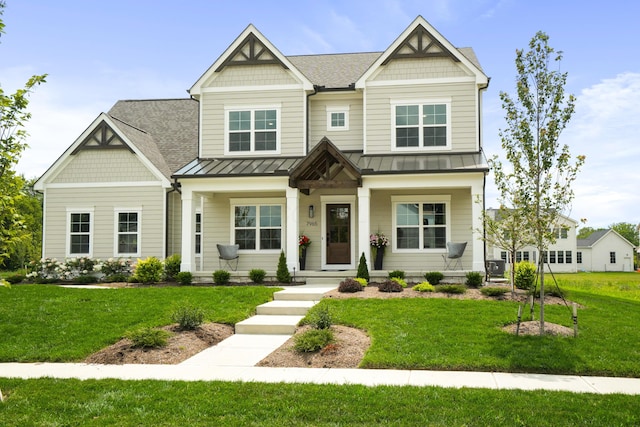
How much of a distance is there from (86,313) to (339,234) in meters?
9.35

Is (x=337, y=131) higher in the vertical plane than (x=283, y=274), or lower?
higher

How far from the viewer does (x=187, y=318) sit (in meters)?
10.0

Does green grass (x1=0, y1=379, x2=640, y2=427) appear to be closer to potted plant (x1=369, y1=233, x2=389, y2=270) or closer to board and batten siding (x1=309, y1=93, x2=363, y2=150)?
potted plant (x1=369, y1=233, x2=389, y2=270)

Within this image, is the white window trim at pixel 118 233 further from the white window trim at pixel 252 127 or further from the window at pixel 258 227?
the white window trim at pixel 252 127

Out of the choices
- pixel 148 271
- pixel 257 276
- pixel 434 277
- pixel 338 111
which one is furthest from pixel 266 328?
pixel 338 111

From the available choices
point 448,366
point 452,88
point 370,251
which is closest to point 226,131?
point 370,251

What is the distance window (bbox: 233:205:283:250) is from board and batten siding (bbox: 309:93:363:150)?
283cm

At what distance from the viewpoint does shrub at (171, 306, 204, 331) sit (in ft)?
33.0

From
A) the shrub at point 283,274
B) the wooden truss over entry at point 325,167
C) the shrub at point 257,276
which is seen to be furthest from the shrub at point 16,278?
the wooden truss over entry at point 325,167

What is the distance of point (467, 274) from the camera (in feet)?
49.5

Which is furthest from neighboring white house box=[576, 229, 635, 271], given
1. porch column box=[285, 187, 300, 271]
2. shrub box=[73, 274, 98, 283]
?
shrub box=[73, 274, 98, 283]

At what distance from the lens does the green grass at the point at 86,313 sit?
9.11 m

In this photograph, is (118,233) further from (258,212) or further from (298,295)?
(298,295)

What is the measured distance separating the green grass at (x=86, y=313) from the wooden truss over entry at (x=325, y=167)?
405 cm
